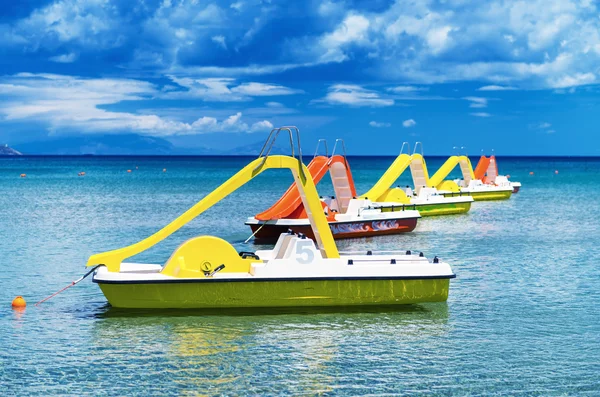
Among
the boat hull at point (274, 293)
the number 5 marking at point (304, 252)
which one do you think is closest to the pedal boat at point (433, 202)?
the boat hull at point (274, 293)

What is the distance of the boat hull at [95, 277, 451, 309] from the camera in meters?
16.2

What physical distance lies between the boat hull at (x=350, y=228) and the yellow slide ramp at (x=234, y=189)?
423 inches

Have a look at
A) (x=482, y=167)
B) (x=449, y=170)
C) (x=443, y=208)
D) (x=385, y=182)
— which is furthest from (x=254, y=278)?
(x=482, y=167)

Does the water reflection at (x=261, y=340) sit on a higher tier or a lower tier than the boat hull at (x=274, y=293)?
lower

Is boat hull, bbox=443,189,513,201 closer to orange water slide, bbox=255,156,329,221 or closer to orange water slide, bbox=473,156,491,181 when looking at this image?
orange water slide, bbox=473,156,491,181

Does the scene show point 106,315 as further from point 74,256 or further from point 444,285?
point 74,256

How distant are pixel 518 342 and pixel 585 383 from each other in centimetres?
230

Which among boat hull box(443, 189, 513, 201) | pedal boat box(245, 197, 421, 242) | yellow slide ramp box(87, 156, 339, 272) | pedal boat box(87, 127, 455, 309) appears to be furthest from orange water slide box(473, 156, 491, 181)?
pedal boat box(87, 127, 455, 309)

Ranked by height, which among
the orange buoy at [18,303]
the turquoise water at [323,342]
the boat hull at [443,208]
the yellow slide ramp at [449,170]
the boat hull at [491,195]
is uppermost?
the yellow slide ramp at [449,170]

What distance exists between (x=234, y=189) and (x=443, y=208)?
27239 millimetres

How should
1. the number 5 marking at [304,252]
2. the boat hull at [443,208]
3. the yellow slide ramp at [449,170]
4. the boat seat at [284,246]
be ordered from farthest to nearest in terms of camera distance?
1. the yellow slide ramp at [449,170]
2. the boat hull at [443,208]
3. the boat seat at [284,246]
4. the number 5 marking at [304,252]

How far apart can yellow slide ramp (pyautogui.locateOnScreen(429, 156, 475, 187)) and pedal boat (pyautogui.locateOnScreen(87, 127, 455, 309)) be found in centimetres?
3009

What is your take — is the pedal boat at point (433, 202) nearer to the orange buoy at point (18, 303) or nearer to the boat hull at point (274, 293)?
the boat hull at point (274, 293)

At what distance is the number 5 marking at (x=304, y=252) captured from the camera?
16.6 metres
